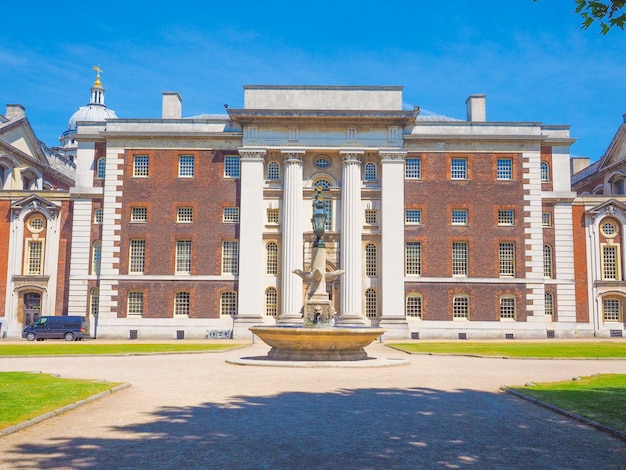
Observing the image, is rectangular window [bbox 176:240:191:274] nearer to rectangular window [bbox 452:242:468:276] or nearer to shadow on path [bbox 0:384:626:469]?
rectangular window [bbox 452:242:468:276]

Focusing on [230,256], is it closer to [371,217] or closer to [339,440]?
[371,217]

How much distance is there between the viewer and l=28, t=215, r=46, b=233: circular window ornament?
4794 centimetres

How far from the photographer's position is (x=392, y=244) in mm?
45344

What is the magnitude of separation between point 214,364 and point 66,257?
29.6 m

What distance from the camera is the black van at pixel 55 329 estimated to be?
43.2 metres

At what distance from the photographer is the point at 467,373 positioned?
1978 cm

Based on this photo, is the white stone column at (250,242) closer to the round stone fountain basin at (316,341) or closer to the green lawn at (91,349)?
the green lawn at (91,349)

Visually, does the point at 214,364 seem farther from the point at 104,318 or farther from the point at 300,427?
the point at 104,318

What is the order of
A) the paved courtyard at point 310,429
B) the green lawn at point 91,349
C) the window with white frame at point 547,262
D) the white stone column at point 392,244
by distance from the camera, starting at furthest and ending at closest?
1. the window with white frame at point 547,262
2. the white stone column at point 392,244
3. the green lawn at point 91,349
4. the paved courtyard at point 310,429

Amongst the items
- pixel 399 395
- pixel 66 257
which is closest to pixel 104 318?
pixel 66 257

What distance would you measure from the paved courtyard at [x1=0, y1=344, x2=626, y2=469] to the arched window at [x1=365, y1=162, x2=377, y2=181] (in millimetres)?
29504

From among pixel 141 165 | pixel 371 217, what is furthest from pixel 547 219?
pixel 141 165

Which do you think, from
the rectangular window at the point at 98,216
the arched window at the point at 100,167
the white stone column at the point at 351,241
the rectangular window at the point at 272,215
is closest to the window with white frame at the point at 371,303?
the white stone column at the point at 351,241

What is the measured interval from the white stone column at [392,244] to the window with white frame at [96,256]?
20.4m
